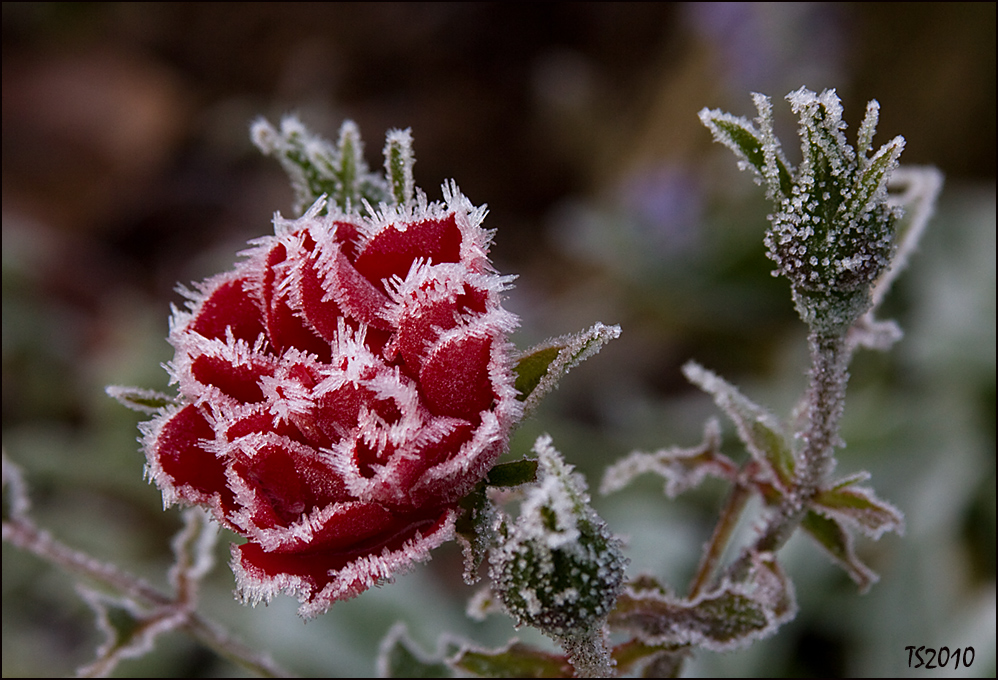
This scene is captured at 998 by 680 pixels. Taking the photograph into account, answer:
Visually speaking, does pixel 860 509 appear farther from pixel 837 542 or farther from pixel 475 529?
pixel 475 529

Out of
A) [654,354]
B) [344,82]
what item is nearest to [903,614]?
[654,354]

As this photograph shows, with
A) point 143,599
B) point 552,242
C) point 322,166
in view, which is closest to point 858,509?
point 322,166

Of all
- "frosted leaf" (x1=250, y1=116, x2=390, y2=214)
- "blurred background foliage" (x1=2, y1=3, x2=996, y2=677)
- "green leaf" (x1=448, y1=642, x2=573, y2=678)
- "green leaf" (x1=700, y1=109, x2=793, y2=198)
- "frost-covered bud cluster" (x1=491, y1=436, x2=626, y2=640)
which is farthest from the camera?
"blurred background foliage" (x1=2, y1=3, x2=996, y2=677)

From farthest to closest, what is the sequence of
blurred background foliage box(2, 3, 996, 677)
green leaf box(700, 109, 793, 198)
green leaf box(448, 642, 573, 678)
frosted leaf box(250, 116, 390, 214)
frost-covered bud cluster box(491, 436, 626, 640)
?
blurred background foliage box(2, 3, 996, 677)
frosted leaf box(250, 116, 390, 214)
green leaf box(448, 642, 573, 678)
green leaf box(700, 109, 793, 198)
frost-covered bud cluster box(491, 436, 626, 640)

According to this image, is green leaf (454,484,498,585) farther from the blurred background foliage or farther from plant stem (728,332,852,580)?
the blurred background foliage

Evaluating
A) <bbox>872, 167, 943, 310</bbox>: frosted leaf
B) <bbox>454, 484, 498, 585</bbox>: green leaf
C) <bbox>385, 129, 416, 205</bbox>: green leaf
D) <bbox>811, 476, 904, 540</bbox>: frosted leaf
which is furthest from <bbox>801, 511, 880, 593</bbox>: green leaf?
<bbox>385, 129, 416, 205</bbox>: green leaf

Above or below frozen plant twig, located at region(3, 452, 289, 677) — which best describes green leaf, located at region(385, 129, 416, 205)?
above
